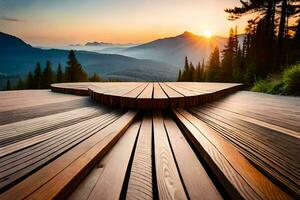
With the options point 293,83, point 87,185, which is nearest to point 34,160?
point 87,185

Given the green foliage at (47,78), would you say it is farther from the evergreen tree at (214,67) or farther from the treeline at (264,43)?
the treeline at (264,43)

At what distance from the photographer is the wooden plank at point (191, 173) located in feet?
3.65

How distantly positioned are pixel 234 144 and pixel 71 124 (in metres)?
1.80

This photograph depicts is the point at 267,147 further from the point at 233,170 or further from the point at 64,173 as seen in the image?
the point at 64,173

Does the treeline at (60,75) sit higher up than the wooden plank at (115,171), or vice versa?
the treeline at (60,75)

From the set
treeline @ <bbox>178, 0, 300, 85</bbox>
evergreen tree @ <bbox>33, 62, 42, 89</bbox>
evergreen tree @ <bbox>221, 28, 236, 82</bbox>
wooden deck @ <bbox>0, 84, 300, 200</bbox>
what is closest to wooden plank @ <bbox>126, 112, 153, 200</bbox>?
wooden deck @ <bbox>0, 84, 300, 200</bbox>

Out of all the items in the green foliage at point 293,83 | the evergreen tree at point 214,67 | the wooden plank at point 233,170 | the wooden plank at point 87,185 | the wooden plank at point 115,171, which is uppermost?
the evergreen tree at point 214,67

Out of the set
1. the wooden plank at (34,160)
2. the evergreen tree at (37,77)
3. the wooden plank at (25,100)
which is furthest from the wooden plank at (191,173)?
the evergreen tree at (37,77)

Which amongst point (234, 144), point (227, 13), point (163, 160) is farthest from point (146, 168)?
point (227, 13)

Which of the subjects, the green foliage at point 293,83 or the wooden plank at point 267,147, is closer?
the wooden plank at point 267,147

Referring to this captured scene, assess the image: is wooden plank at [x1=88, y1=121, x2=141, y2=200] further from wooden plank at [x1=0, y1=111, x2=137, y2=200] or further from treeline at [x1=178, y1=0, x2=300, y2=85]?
treeline at [x1=178, y1=0, x2=300, y2=85]

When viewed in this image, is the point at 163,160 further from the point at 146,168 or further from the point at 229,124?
the point at 229,124

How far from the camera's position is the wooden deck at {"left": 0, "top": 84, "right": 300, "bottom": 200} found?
1.08m

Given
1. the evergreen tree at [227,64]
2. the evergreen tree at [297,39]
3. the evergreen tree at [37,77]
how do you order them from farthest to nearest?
the evergreen tree at [37,77] → the evergreen tree at [227,64] → the evergreen tree at [297,39]
